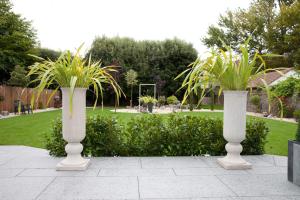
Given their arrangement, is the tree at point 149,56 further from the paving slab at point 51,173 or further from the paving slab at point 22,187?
the paving slab at point 22,187

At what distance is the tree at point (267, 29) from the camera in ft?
57.8

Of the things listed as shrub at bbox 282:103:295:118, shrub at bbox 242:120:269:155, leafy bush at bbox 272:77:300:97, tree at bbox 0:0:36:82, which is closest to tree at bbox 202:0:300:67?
leafy bush at bbox 272:77:300:97

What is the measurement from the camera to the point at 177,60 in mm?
24297

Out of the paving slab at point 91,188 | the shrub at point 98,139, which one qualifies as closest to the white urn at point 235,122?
the paving slab at point 91,188

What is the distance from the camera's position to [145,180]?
296 centimetres

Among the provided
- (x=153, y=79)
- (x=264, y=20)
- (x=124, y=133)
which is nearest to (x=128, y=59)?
(x=153, y=79)

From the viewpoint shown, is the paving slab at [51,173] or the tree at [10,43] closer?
the paving slab at [51,173]

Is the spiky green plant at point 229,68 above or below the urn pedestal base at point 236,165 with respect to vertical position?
above

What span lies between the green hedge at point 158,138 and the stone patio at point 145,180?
0.76 ft

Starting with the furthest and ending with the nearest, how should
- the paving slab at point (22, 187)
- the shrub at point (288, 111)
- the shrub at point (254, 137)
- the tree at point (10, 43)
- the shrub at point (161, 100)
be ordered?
the tree at point (10, 43)
the shrub at point (161, 100)
the shrub at point (288, 111)
the shrub at point (254, 137)
the paving slab at point (22, 187)

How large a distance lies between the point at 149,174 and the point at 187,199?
32.4 inches

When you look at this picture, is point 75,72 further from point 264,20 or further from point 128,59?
point 264,20

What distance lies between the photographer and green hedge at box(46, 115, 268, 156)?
405cm

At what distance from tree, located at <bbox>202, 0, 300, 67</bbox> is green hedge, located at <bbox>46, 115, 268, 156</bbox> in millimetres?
15536
